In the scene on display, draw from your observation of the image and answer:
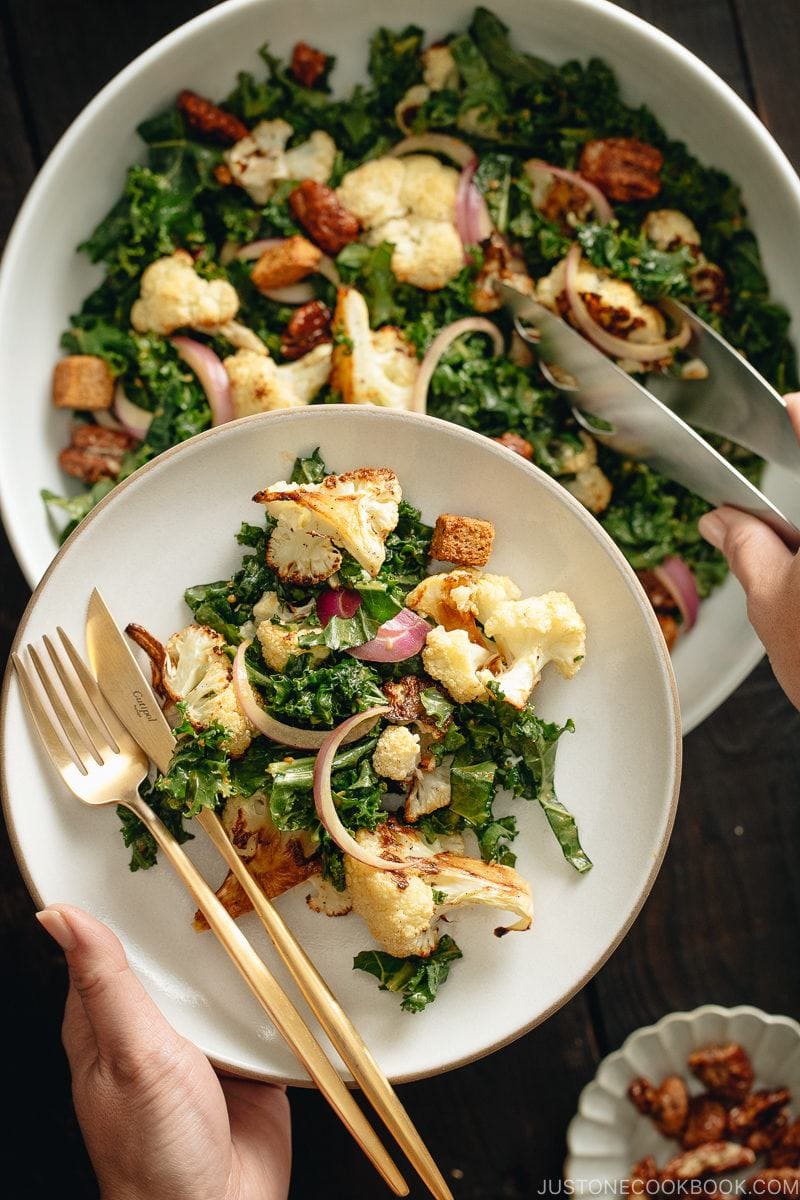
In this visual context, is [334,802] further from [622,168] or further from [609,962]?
[622,168]

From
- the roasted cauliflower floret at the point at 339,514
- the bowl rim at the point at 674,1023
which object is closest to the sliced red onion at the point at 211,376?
the roasted cauliflower floret at the point at 339,514

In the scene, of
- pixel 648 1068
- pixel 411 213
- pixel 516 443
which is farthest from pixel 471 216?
pixel 648 1068

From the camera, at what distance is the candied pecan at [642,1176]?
8.52 feet

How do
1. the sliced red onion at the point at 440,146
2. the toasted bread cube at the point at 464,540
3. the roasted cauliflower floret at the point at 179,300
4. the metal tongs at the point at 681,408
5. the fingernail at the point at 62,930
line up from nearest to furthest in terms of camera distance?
the fingernail at the point at 62,930 → the toasted bread cube at the point at 464,540 → the metal tongs at the point at 681,408 → the roasted cauliflower floret at the point at 179,300 → the sliced red onion at the point at 440,146

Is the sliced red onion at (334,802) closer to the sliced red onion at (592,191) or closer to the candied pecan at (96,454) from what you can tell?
the candied pecan at (96,454)

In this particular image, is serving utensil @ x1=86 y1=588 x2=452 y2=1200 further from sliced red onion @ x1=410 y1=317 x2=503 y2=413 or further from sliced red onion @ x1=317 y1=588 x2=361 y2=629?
sliced red onion @ x1=410 y1=317 x2=503 y2=413

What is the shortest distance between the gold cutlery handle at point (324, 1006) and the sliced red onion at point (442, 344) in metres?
0.99

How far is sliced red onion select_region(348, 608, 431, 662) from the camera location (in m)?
1.93

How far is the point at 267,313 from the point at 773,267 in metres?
1.17

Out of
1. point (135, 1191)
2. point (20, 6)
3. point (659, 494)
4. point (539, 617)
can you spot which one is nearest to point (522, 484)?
point (539, 617)

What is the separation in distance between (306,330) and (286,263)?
15cm

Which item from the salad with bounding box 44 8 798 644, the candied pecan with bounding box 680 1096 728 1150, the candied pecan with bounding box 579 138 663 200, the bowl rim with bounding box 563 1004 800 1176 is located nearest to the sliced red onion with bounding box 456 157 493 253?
the salad with bounding box 44 8 798 644

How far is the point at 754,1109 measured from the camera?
8.59 feet

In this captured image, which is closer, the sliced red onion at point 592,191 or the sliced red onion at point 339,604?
the sliced red onion at point 339,604
